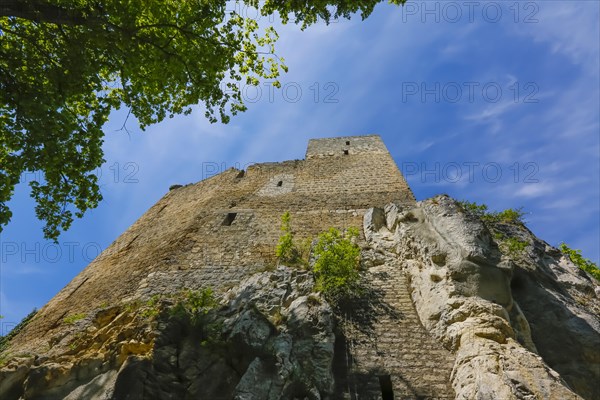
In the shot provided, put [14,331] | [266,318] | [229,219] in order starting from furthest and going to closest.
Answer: [229,219] → [14,331] → [266,318]

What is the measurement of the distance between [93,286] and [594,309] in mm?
10248

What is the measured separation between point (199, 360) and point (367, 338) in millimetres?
2517

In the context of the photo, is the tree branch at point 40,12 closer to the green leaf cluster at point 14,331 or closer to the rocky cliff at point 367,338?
the rocky cliff at point 367,338

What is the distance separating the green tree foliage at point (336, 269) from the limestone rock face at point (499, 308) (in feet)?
3.18

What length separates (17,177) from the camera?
21.3ft

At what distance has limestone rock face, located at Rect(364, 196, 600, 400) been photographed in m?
4.59

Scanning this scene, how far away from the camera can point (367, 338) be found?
5848 millimetres

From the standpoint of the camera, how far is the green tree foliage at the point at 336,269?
6.65m

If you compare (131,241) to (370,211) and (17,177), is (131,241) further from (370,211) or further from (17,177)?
(370,211)

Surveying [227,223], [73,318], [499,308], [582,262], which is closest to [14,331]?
[73,318]

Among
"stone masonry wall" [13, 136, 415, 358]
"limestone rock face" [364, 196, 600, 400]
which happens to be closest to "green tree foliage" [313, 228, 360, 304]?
"limestone rock face" [364, 196, 600, 400]

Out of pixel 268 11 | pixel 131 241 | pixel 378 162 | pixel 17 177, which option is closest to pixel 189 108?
pixel 268 11

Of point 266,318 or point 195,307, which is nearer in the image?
point 266,318

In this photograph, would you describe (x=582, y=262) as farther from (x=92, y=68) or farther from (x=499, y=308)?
(x=92, y=68)
